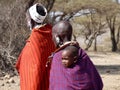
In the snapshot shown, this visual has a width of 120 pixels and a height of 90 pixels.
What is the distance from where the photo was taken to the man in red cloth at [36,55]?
15.6 feet

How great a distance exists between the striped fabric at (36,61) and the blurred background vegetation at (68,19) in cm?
779

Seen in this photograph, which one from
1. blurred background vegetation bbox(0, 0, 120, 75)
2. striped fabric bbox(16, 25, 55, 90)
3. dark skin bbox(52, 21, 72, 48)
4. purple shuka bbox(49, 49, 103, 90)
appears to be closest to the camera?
purple shuka bbox(49, 49, 103, 90)

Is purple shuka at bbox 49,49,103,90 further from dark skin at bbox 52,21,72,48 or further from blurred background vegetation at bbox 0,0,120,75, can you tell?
blurred background vegetation at bbox 0,0,120,75

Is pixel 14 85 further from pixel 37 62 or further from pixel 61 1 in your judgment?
pixel 61 1

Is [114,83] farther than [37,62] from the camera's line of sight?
Yes

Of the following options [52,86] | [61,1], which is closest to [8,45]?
[52,86]

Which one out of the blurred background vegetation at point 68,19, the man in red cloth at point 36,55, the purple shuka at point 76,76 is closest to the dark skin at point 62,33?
the purple shuka at point 76,76

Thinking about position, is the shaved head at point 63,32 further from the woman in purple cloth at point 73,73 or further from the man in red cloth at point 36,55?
the man in red cloth at point 36,55

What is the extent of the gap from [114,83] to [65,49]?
766cm

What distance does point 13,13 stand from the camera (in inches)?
517

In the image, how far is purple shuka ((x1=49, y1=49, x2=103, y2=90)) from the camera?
3.68 metres

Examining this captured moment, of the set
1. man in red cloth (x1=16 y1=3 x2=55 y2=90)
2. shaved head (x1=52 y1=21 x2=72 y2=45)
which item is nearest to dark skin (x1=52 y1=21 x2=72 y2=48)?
shaved head (x1=52 y1=21 x2=72 y2=45)

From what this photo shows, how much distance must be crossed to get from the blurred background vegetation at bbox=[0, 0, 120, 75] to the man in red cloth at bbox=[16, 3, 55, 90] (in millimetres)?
7789

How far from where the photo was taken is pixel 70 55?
370 centimetres
